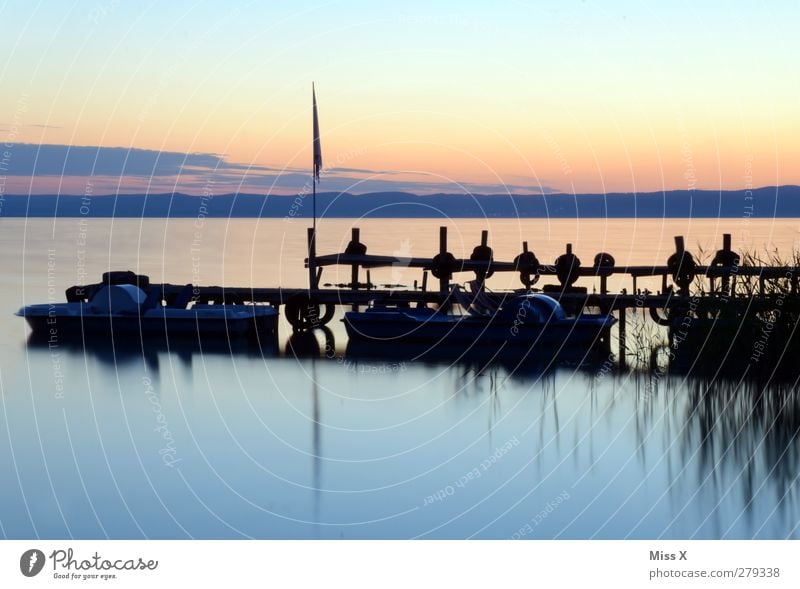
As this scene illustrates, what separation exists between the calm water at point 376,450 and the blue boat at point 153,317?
5.43ft

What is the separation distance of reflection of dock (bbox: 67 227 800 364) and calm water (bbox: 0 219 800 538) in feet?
5.15

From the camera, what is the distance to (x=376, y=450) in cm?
1794

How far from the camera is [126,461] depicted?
17422mm

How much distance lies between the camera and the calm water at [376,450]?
551 inches

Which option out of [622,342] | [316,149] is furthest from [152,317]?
[622,342]

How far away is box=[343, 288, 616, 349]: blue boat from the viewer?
92.0 ft

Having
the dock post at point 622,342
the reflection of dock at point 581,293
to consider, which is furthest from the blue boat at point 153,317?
the dock post at point 622,342

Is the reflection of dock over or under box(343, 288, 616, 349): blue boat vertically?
over

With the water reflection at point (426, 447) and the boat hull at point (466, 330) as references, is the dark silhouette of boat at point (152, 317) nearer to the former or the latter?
the boat hull at point (466, 330)

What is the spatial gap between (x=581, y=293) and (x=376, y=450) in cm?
1503

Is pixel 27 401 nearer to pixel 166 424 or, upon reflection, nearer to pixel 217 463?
pixel 166 424

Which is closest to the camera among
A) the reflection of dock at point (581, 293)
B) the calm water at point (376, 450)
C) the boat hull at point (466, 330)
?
the calm water at point (376, 450)

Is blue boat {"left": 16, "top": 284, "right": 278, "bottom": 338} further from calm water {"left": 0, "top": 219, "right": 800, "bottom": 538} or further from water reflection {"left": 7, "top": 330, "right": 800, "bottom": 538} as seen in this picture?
water reflection {"left": 7, "top": 330, "right": 800, "bottom": 538}

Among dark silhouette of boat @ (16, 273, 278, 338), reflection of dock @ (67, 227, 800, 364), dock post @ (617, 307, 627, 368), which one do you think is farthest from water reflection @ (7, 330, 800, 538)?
dark silhouette of boat @ (16, 273, 278, 338)
